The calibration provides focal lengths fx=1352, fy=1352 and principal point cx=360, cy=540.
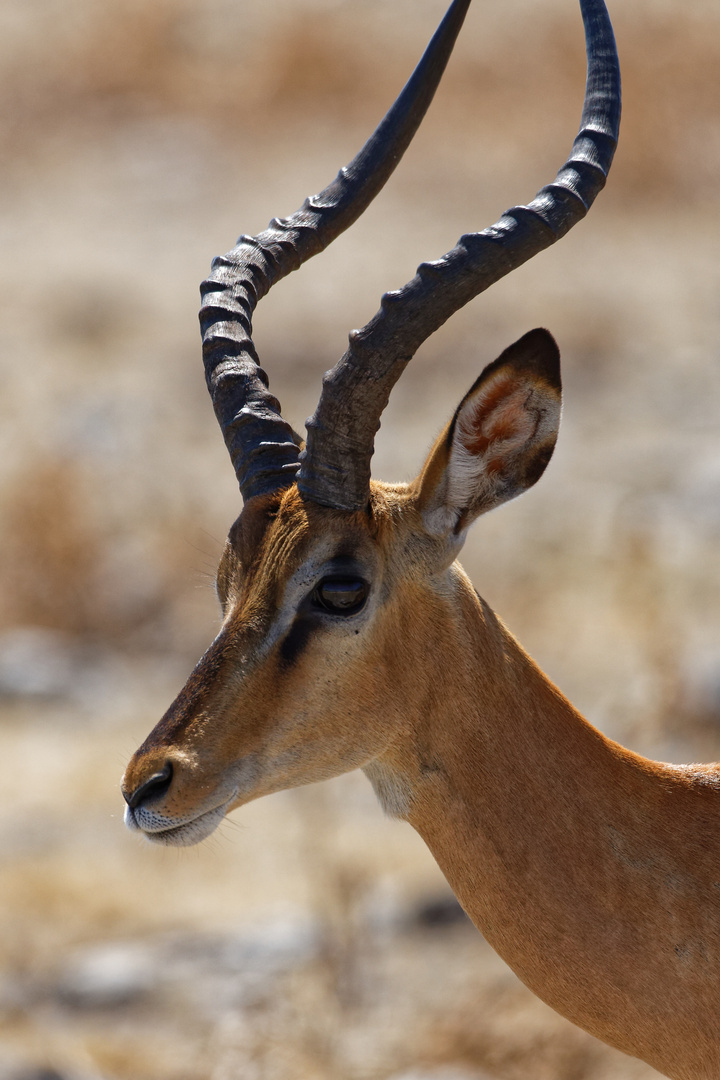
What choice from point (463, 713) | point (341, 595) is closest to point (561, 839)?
point (463, 713)

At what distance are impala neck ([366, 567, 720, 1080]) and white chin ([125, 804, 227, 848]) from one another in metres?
0.52

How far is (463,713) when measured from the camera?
392 centimetres

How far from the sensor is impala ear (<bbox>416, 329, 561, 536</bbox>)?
375 cm

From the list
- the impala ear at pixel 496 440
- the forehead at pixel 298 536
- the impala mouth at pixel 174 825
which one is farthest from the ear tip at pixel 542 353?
the impala mouth at pixel 174 825

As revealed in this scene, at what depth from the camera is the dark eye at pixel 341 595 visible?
3.87m

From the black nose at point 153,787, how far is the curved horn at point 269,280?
0.93 meters

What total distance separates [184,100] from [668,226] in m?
9.95

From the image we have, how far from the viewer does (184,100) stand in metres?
24.6

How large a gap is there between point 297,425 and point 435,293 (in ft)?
34.5

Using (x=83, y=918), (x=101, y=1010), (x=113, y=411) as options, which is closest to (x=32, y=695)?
(x=83, y=918)

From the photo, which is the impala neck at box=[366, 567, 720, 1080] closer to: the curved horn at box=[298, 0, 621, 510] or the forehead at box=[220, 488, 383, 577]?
the forehead at box=[220, 488, 383, 577]

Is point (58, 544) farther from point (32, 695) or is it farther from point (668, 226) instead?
point (668, 226)

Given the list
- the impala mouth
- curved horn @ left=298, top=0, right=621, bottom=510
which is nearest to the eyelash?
curved horn @ left=298, top=0, right=621, bottom=510

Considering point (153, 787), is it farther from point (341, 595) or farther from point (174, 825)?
point (341, 595)
